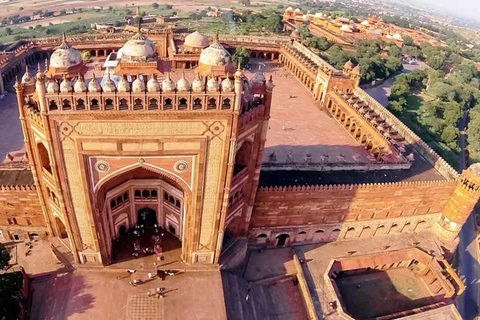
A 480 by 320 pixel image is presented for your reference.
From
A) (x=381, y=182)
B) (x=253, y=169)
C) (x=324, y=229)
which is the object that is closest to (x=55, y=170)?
(x=253, y=169)

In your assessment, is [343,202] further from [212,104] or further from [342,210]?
[212,104]

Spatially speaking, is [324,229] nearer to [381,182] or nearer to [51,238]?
[381,182]

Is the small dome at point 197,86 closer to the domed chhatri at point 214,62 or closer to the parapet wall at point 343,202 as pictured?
the domed chhatri at point 214,62

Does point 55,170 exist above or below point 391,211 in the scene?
above

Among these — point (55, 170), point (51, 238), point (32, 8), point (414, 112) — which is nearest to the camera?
point (55, 170)

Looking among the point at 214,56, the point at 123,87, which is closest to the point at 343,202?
the point at 214,56

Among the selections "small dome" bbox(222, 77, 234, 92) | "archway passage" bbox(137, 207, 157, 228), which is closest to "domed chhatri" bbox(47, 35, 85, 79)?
"small dome" bbox(222, 77, 234, 92)

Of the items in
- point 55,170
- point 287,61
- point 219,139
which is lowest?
point 287,61
